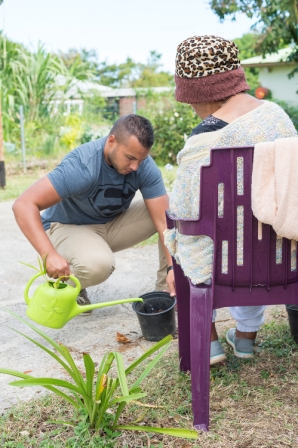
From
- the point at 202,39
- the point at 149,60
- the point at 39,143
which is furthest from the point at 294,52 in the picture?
the point at 149,60

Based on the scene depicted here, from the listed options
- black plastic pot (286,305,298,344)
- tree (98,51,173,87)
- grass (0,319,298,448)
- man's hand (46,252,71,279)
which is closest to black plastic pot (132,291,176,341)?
grass (0,319,298,448)

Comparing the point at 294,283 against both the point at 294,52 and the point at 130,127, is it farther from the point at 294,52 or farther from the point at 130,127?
the point at 294,52

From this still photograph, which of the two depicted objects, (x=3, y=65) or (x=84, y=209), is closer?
(x=84, y=209)

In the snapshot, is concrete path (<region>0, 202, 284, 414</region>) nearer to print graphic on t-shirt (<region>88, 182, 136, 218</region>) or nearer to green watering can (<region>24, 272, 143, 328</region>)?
green watering can (<region>24, 272, 143, 328</region>)

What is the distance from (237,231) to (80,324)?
6.01 feet

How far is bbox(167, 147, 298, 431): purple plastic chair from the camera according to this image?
7.09 feet

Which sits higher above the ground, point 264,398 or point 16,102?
point 16,102

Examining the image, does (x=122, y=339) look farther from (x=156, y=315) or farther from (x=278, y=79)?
(x=278, y=79)

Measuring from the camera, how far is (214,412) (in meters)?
2.48

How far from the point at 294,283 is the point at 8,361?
1691 millimetres

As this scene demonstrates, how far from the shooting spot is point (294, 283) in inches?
91.9

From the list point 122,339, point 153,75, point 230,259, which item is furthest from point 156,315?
point 153,75

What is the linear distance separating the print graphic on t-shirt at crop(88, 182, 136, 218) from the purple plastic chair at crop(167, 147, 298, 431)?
1401 mm

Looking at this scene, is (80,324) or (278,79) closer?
(80,324)
